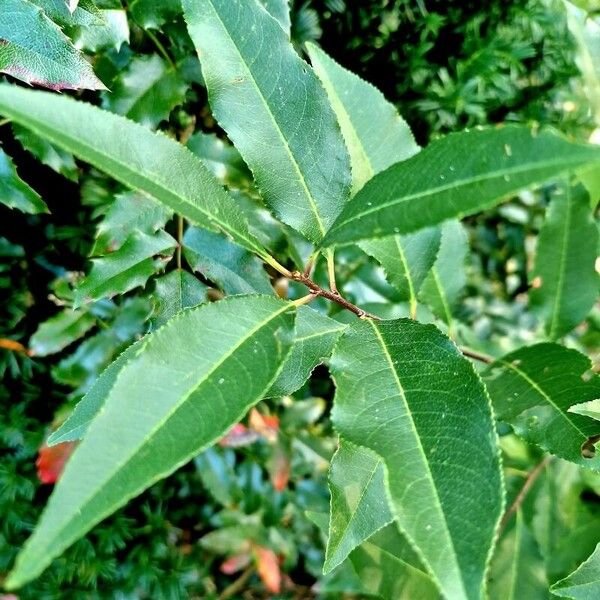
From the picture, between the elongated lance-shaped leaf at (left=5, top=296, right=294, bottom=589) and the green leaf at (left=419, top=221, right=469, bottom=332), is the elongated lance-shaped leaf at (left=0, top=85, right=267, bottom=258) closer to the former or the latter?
the elongated lance-shaped leaf at (left=5, top=296, right=294, bottom=589)

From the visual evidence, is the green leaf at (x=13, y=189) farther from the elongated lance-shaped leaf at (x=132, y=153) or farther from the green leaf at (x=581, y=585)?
the green leaf at (x=581, y=585)

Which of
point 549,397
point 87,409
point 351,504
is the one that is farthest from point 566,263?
point 87,409

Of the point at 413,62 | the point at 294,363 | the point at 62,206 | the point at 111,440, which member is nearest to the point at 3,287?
the point at 62,206

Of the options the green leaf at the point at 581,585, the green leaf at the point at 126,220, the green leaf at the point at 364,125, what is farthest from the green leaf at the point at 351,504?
the green leaf at the point at 126,220

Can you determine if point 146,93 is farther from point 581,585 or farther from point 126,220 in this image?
point 581,585

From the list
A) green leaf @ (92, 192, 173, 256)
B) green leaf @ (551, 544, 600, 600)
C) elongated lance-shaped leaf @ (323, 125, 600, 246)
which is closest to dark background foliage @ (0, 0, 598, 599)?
green leaf @ (92, 192, 173, 256)

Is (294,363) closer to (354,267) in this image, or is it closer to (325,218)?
(325,218)
